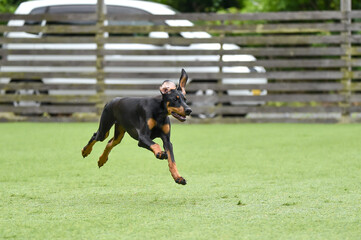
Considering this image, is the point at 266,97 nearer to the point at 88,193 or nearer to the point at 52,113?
the point at 52,113

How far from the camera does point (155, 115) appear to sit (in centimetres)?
534

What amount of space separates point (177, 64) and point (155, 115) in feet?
23.6

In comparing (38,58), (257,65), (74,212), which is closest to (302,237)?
(74,212)

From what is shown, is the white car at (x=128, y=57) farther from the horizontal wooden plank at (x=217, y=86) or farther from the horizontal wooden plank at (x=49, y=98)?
the horizontal wooden plank at (x=49, y=98)

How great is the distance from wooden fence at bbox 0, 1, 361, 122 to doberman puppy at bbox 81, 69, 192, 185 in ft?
21.9

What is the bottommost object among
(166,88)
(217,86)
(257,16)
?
(217,86)

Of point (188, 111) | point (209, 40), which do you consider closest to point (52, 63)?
point (209, 40)

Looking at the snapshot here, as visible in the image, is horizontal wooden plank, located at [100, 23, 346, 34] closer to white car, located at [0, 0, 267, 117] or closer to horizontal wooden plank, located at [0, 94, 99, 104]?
white car, located at [0, 0, 267, 117]

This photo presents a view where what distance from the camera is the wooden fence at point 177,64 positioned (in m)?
12.4

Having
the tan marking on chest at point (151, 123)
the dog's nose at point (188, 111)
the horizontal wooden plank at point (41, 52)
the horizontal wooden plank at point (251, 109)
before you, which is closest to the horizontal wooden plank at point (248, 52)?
the horizontal wooden plank at point (41, 52)

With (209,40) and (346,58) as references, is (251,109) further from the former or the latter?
(346,58)

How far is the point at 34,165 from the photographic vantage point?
7426mm

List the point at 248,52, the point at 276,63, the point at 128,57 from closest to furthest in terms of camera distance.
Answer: the point at 248,52
the point at 276,63
the point at 128,57

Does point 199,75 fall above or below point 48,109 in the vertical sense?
above
